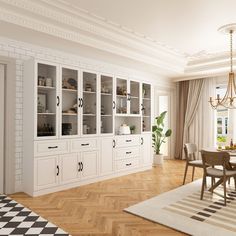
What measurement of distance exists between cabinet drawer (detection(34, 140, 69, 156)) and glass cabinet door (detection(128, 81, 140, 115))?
210cm

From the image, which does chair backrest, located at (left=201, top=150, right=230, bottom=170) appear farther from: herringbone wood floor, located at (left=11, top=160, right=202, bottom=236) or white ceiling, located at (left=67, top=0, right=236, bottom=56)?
white ceiling, located at (left=67, top=0, right=236, bottom=56)

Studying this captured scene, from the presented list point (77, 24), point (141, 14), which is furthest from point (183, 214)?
point (77, 24)

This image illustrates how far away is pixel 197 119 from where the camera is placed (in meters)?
7.35

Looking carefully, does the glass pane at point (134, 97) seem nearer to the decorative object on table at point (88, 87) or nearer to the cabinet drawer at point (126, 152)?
the cabinet drawer at point (126, 152)

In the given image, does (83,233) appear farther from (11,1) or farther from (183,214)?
(11,1)

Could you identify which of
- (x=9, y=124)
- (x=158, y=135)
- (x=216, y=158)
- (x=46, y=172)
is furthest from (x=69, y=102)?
(x=158, y=135)

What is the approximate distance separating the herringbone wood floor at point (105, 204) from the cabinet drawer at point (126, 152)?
18.3 inches

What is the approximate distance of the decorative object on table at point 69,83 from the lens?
4.43m

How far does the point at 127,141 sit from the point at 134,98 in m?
1.09

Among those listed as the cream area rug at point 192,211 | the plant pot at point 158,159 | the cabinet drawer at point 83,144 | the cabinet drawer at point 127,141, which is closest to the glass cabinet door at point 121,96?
the cabinet drawer at point 127,141

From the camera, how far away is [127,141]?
221 inches

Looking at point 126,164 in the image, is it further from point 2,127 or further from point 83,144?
point 2,127

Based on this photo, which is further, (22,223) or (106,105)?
(106,105)

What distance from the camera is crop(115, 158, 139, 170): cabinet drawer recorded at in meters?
5.40
